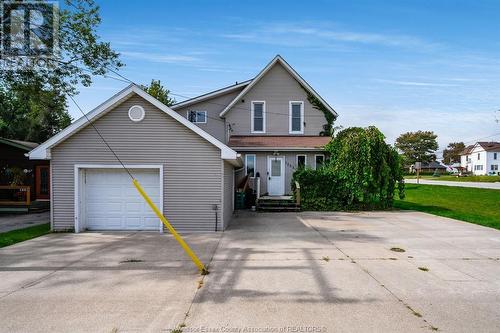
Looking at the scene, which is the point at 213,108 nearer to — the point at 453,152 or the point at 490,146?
the point at 490,146

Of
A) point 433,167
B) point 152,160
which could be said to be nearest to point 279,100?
point 152,160

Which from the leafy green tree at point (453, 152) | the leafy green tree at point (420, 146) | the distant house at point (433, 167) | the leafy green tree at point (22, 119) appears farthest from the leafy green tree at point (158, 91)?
the leafy green tree at point (453, 152)

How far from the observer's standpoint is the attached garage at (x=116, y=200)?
1106 cm

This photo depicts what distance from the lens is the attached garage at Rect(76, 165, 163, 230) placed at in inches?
436

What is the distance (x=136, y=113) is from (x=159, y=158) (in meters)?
1.69

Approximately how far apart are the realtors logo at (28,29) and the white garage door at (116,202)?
37.7ft

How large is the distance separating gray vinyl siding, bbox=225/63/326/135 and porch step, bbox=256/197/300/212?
5.47m

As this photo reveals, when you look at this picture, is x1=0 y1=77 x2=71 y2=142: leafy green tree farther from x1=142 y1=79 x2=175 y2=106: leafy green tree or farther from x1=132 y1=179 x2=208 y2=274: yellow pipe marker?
x1=132 y1=179 x2=208 y2=274: yellow pipe marker

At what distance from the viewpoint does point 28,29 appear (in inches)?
677

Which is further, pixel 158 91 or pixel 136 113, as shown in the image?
pixel 158 91

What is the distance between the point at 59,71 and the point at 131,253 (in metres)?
16.2

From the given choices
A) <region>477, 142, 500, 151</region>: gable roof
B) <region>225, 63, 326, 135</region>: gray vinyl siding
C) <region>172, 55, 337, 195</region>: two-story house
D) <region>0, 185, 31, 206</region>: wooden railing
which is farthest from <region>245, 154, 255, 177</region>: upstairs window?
<region>477, 142, 500, 151</region>: gable roof

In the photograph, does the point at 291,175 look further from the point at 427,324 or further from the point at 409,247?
the point at 427,324

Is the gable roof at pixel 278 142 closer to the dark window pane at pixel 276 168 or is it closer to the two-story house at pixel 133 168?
the dark window pane at pixel 276 168
